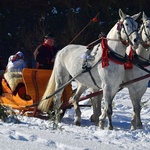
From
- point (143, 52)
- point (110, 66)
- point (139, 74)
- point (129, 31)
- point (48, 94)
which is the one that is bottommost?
point (48, 94)

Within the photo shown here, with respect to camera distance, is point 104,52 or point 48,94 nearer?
point 104,52

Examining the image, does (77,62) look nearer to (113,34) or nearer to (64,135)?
(113,34)

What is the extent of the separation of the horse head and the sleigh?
6.81 ft

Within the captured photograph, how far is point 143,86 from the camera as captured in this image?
25.4ft

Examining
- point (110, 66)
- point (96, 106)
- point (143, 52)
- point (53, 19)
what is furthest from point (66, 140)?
point (53, 19)

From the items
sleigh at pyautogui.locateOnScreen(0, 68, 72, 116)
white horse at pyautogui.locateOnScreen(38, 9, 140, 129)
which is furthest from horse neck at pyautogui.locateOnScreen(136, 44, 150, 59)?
sleigh at pyautogui.locateOnScreen(0, 68, 72, 116)

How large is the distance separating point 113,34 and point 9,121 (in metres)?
1.99

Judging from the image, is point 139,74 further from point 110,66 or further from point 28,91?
point 28,91

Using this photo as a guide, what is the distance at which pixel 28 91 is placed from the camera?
28.0ft

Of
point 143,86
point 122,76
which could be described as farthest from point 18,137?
point 143,86

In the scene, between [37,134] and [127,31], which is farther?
[127,31]

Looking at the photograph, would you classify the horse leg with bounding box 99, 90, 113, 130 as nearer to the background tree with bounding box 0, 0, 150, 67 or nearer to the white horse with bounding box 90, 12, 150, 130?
the white horse with bounding box 90, 12, 150, 130

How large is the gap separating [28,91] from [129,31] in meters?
2.46

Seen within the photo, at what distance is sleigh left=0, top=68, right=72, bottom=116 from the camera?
849 centimetres
